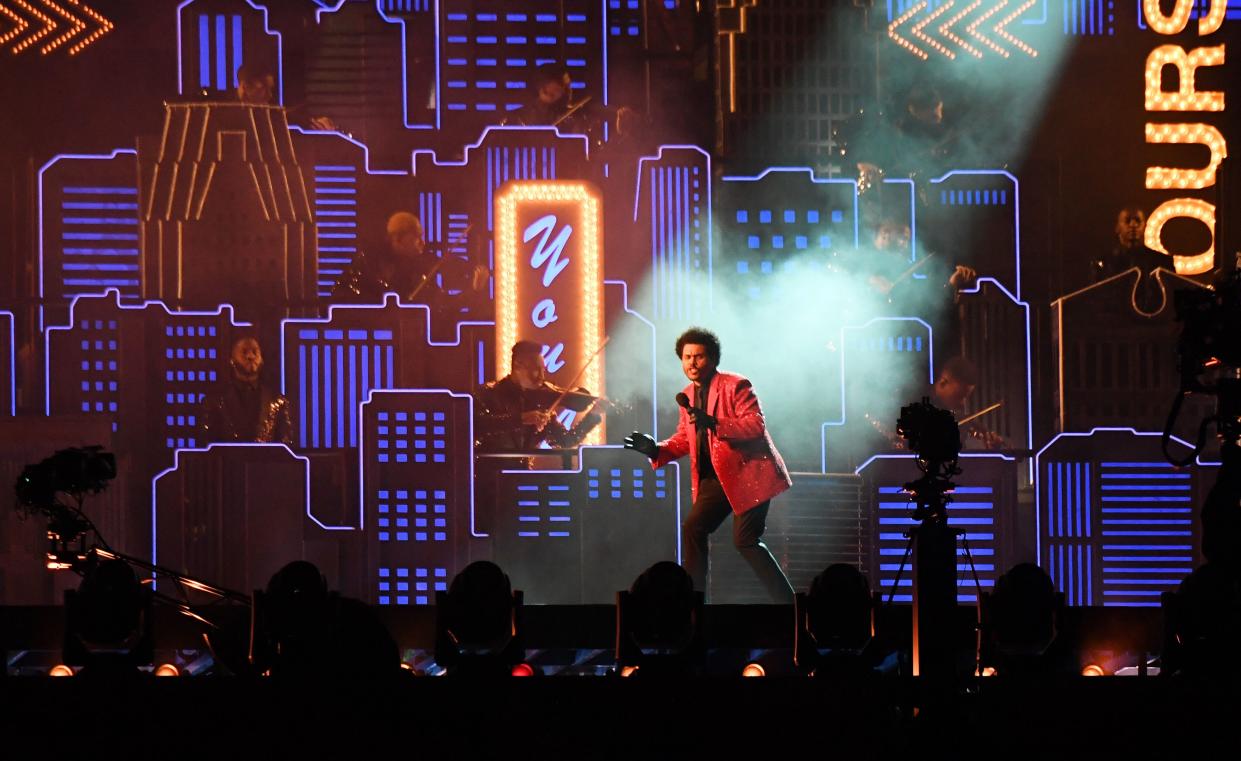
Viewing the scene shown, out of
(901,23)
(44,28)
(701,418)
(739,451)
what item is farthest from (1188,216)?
(44,28)

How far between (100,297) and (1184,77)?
25.7ft

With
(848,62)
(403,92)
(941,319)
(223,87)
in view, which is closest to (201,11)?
(223,87)

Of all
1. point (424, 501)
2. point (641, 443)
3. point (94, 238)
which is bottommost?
point (424, 501)

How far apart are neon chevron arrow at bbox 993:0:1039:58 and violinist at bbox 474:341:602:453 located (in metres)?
4.01

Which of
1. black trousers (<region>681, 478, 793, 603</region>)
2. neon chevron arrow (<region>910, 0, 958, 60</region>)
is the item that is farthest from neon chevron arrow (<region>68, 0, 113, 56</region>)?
neon chevron arrow (<region>910, 0, 958, 60</region>)

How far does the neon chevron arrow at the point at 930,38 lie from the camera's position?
9297 mm

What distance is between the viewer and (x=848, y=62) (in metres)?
9.25

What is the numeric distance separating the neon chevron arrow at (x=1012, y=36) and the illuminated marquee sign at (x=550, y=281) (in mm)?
3329

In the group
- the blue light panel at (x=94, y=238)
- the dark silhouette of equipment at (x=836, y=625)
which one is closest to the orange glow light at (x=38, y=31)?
the blue light panel at (x=94, y=238)

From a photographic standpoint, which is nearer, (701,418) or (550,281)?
(701,418)

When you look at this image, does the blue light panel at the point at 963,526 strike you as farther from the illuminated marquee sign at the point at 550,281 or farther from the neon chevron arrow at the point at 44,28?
the neon chevron arrow at the point at 44,28

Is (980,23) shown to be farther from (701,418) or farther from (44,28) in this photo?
(44,28)

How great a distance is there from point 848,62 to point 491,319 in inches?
124

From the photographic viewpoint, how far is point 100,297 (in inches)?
349
